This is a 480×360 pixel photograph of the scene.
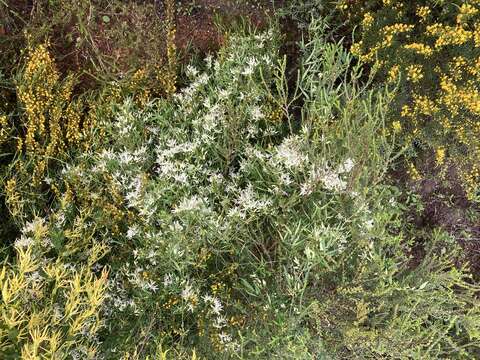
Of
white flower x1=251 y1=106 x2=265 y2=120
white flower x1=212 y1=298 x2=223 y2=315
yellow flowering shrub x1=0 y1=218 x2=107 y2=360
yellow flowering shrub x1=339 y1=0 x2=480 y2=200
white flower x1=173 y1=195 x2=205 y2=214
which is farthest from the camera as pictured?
white flower x1=251 y1=106 x2=265 y2=120

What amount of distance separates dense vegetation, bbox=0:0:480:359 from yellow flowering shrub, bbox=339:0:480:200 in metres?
0.01

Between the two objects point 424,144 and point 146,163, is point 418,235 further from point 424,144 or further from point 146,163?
point 146,163

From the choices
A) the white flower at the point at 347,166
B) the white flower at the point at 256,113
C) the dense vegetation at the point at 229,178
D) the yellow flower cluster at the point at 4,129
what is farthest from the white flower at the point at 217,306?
the yellow flower cluster at the point at 4,129

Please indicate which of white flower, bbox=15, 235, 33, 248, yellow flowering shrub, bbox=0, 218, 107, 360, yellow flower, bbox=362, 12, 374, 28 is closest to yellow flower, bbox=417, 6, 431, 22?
yellow flower, bbox=362, 12, 374, 28

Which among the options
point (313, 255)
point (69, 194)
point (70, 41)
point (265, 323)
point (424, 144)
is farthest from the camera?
point (70, 41)

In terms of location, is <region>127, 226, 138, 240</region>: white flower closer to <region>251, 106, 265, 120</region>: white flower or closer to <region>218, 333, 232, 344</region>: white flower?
<region>218, 333, 232, 344</region>: white flower

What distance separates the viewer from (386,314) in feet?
8.43

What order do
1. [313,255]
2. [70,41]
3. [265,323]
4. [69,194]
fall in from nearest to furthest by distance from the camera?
1. [313,255]
2. [265,323]
3. [69,194]
4. [70,41]

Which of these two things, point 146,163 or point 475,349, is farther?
point 475,349

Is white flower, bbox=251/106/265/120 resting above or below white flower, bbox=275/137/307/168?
above

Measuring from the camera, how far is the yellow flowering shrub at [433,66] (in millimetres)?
2621

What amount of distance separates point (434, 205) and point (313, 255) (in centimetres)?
162

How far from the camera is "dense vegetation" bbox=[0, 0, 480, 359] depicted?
96.4 inches

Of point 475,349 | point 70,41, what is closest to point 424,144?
point 475,349
